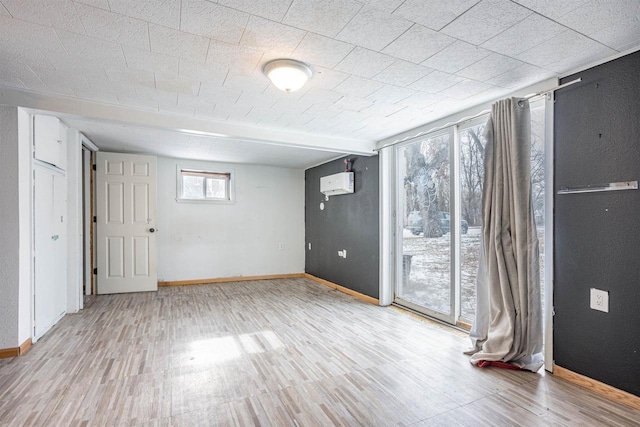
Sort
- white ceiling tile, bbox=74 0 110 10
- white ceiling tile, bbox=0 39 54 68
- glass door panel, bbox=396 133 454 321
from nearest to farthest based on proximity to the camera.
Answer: white ceiling tile, bbox=74 0 110 10 → white ceiling tile, bbox=0 39 54 68 → glass door panel, bbox=396 133 454 321

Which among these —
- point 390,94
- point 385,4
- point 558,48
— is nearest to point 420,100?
point 390,94

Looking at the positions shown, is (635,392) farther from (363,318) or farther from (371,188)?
(371,188)

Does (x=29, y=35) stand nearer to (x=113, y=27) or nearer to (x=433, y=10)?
(x=113, y=27)

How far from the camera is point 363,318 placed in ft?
12.4

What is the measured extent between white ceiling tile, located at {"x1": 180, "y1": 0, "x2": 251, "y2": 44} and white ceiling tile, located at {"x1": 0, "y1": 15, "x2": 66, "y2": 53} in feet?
2.60

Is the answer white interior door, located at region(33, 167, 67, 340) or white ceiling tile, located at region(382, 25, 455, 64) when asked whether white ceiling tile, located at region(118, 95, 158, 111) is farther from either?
white ceiling tile, located at region(382, 25, 455, 64)

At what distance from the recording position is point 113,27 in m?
1.76

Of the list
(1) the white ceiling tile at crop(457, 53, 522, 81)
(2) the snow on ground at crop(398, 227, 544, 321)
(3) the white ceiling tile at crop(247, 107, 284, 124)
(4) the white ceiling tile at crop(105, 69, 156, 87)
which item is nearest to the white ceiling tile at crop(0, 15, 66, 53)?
(4) the white ceiling tile at crop(105, 69, 156, 87)

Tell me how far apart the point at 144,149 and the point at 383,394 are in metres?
4.64

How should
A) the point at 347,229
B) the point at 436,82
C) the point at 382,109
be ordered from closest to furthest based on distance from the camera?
1. the point at 436,82
2. the point at 382,109
3. the point at 347,229

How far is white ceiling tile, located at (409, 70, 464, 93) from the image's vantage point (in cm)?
236

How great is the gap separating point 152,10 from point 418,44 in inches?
58.1

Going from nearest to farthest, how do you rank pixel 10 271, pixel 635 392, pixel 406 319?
pixel 635 392 < pixel 10 271 < pixel 406 319

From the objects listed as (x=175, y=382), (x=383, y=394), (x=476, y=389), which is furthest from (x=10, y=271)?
(x=476, y=389)
